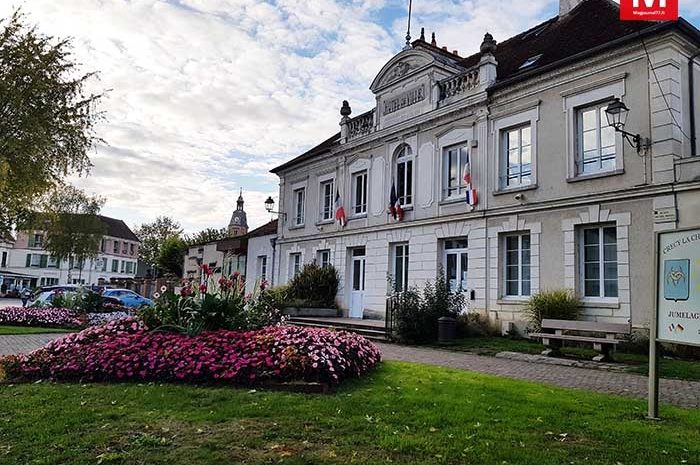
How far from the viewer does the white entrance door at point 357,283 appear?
20.7m

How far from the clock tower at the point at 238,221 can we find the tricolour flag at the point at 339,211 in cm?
3650

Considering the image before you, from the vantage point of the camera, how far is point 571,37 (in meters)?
15.7

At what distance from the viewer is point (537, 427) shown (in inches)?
206

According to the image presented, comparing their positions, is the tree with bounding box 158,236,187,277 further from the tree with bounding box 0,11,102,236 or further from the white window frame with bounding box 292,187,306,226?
the tree with bounding box 0,11,102,236

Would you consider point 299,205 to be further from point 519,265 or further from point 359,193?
point 519,265

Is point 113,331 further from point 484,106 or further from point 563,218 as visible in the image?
point 484,106

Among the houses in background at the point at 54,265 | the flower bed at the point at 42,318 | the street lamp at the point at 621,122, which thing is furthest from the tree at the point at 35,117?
the houses in background at the point at 54,265

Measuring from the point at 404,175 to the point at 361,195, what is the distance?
108 inches

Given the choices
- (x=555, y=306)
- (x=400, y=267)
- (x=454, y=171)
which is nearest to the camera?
(x=555, y=306)

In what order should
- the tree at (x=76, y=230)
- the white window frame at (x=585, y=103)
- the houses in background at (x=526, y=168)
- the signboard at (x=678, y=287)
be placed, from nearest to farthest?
the signboard at (x=678, y=287)
the houses in background at (x=526, y=168)
the white window frame at (x=585, y=103)
the tree at (x=76, y=230)

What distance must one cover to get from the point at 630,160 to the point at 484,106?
4829 mm

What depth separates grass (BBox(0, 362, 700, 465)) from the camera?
432 centimetres

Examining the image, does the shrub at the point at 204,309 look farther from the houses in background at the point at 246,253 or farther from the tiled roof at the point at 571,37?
the houses in background at the point at 246,253

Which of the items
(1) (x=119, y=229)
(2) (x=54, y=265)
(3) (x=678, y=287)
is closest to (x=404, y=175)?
(3) (x=678, y=287)
